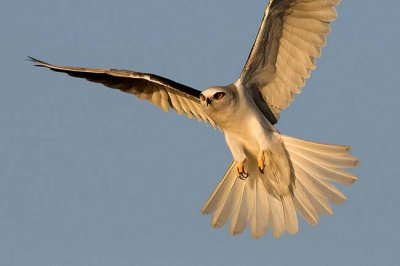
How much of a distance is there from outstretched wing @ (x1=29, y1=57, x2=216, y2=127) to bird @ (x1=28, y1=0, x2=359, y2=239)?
0.01 m

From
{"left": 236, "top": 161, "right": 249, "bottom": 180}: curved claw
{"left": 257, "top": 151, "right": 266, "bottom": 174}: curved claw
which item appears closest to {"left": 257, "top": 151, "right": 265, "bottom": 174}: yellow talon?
{"left": 257, "top": 151, "right": 266, "bottom": 174}: curved claw

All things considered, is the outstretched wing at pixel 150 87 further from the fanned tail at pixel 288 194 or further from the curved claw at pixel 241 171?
the fanned tail at pixel 288 194

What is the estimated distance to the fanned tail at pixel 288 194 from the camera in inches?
472

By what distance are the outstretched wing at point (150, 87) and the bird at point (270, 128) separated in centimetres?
1

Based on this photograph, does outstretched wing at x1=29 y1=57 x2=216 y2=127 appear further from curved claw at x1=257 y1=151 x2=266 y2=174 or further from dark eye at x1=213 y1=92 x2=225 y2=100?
dark eye at x1=213 y1=92 x2=225 y2=100

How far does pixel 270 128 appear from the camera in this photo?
474 inches

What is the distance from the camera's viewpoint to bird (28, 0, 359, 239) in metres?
11.7

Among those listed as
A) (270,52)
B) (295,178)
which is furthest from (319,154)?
(270,52)

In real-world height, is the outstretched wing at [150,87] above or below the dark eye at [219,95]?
above

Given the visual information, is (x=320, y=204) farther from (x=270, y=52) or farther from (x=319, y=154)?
(x=270, y=52)

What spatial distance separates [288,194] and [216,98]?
1661 millimetres

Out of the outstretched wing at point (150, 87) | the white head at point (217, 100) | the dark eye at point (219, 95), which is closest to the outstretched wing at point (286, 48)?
the white head at point (217, 100)

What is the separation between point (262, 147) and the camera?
39.0 feet

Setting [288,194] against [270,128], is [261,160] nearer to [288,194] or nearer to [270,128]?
[270,128]
